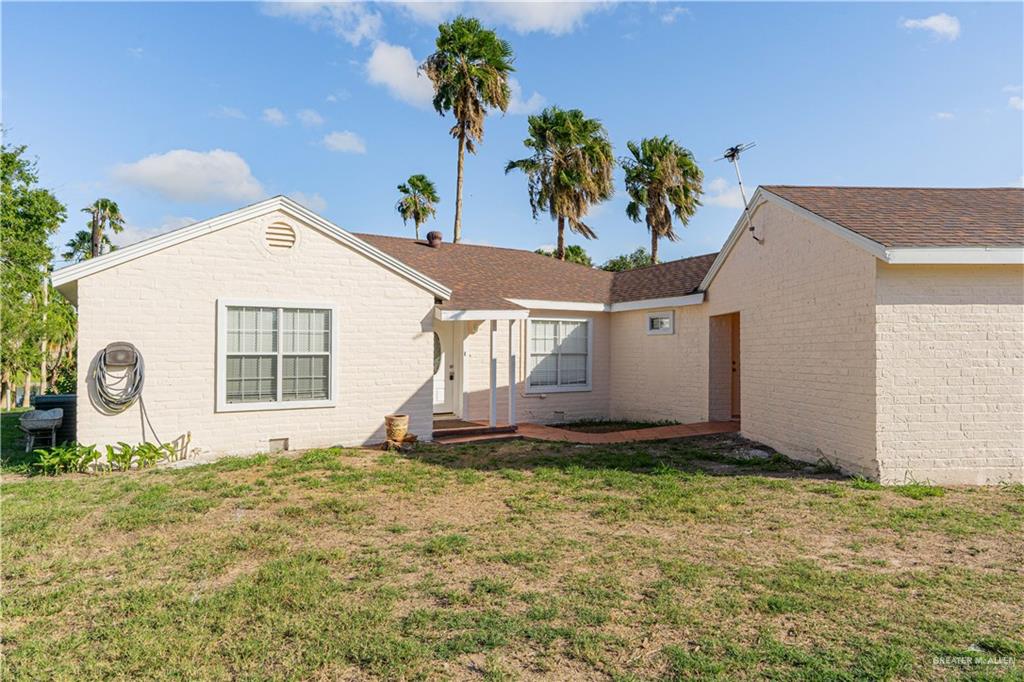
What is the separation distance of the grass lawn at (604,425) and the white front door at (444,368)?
2.80 metres

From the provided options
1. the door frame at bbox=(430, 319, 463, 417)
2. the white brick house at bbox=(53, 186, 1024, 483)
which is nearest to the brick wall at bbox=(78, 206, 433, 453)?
the white brick house at bbox=(53, 186, 1024, 483)

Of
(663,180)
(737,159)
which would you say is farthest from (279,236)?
(663,180)

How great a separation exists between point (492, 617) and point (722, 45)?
11.7m

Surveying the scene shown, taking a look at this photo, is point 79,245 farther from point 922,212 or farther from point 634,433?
point 922,212

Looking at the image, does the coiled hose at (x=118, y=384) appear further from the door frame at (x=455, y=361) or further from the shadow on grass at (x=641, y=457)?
the door frame at (x=455, y=361)

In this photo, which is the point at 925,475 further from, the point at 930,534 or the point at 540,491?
the point at 540,491

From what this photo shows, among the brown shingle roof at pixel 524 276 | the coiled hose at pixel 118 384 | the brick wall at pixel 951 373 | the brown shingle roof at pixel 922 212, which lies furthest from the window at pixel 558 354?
the coiled hose at pixel 118 384

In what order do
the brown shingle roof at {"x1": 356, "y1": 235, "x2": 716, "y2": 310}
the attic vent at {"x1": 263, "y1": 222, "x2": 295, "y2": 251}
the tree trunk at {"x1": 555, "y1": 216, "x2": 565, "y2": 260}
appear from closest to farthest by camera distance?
1. the attic vent at {"x1": 263, "y1": 222, "x2": 295, "y2": 251}
2. the brown shingle roof at {"x1": 356, "y1": 235, "x2": 716, "y2": 310}
3. the tree trunk at {"x1": 555, "y1": 216, "x2": 565, "y2": 260}

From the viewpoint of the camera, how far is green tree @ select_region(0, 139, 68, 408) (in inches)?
722

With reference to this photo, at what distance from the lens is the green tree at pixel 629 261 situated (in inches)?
1826

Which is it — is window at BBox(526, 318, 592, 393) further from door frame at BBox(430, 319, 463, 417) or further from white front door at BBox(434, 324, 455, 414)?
white front door at BBox(434, 324, 455, 414)

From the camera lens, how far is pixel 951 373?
7.33 metres

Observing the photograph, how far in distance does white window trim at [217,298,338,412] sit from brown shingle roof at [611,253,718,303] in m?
7.90

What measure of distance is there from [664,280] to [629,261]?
114ft
